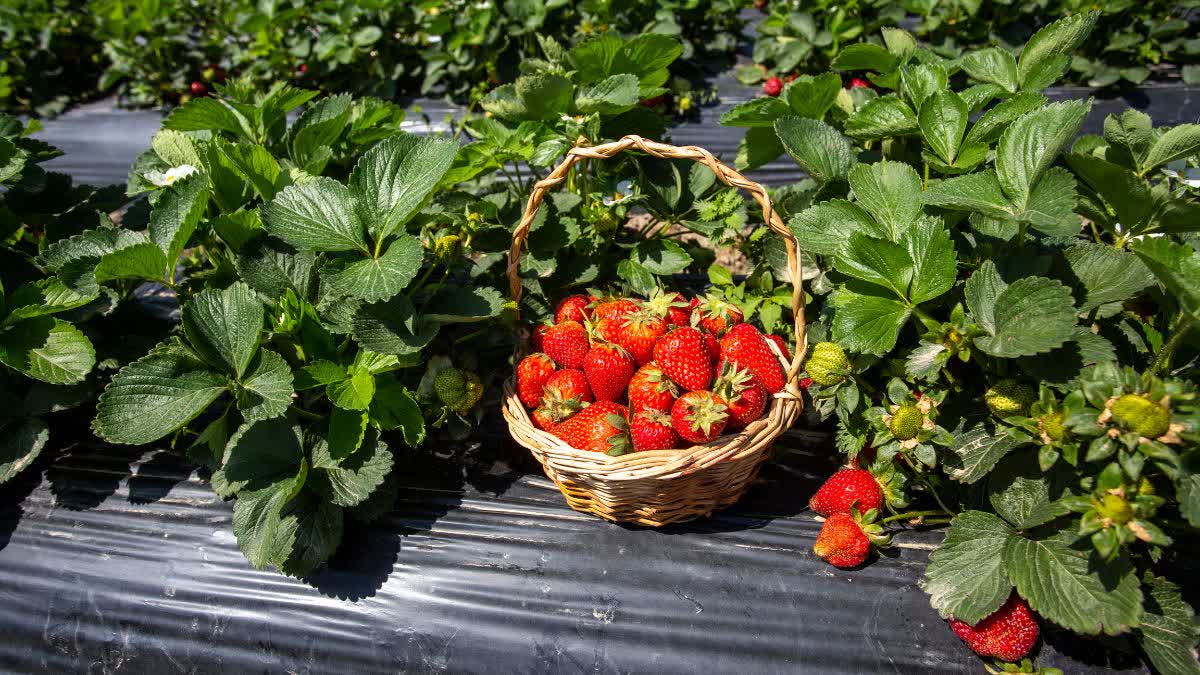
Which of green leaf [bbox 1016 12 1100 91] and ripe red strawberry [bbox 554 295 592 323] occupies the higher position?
green leaf [bbox 1016 12 1100 91]

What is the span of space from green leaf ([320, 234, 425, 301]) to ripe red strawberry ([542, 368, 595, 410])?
329mm

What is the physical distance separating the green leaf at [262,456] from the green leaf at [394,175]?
0.41m

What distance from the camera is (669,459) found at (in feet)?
3.98

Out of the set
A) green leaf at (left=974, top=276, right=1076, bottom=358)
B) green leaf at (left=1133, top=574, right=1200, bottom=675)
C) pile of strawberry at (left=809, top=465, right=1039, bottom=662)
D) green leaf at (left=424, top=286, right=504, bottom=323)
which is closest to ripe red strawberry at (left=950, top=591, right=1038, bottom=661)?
pile of strawberry at (left=809, top=465, right=1039, bottom=662)

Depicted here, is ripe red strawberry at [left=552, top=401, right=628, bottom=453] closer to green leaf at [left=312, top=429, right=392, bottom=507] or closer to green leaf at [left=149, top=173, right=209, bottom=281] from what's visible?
green leaf at [left=312, top=429, right=392, bottom=507]

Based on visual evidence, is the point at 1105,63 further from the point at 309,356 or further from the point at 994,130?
the point at 309,356

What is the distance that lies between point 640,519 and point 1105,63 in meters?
2.61

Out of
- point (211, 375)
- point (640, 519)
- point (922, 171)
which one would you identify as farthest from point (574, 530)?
point (922, 171)

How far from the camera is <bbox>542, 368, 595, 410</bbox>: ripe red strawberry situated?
1352 mm

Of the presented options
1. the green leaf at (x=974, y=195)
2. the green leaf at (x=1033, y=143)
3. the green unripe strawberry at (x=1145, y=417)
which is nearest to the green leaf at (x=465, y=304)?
the green leaf at (x=974, y=195)

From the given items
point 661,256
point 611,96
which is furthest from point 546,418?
point 611,96

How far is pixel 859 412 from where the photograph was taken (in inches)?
51.9

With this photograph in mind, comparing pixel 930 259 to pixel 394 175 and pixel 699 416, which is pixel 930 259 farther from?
pixel 394 175

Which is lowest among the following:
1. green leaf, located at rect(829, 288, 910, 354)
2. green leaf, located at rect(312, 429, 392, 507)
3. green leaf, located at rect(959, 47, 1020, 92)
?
green leaf, located at rect(312, 429, 392, 507)
